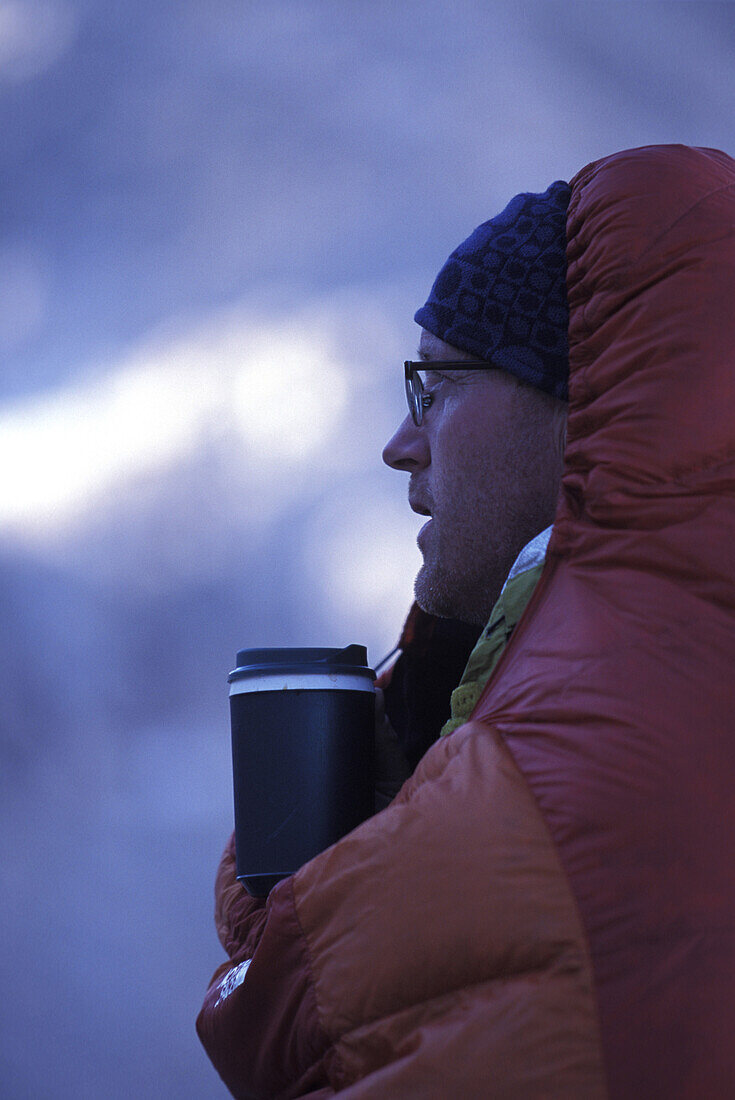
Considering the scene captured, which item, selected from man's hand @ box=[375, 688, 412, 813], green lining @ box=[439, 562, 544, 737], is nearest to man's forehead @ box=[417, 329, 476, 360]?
green lining @ box=[439, 562, 544, 737]

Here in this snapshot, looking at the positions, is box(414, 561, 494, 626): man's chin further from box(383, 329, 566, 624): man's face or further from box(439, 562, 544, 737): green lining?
box(439, 562, 544, 737): green lining

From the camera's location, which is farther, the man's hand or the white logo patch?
the man's hand

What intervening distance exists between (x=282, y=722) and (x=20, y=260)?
4.30 ft

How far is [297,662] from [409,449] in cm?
28

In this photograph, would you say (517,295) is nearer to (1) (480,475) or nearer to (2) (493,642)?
(1) (480,475)

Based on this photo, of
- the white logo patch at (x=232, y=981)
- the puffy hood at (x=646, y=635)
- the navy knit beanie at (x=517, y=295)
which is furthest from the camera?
the navy knit beanie at (x=517, y=295)

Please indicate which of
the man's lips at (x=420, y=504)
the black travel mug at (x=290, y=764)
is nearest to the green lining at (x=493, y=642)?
the black travel mug at (x=290, y=764)

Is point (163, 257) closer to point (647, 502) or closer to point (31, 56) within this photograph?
point (31, 56)

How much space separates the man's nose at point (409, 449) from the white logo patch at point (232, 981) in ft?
1.73

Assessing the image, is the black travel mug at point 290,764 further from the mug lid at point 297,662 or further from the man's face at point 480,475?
the man's face at point 480,475

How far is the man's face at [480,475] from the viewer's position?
92cm

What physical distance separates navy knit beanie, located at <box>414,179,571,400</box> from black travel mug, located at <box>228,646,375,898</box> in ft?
1.17

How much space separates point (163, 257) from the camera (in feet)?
5.68

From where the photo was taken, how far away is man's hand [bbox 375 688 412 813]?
1.02m
